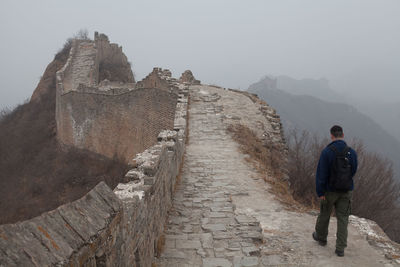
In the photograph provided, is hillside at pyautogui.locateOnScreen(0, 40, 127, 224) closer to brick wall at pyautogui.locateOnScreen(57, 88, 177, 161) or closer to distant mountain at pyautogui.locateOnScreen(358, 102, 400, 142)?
brick wall at pyautogui.locateOnScreen(57, 88, 177, 161)

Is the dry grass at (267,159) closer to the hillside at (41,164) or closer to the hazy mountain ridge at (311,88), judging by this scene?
the hillside at (41,164)

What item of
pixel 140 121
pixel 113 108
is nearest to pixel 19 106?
pixel 113 108

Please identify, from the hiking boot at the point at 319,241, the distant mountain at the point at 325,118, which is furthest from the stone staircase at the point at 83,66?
the distant mountain at the point at 325,118

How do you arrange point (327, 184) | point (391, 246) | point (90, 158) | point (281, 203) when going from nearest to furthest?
point (327, 184), point (391, 246), point (281, 203), point (90, 158)

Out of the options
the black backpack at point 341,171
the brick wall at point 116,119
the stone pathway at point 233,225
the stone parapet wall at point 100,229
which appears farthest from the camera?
the brick wall at point 116,119

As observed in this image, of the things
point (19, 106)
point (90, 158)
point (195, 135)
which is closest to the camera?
point (195, 135)

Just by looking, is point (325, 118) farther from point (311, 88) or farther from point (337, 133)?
point (337, 133)

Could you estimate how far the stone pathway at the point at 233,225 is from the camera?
4.53 m

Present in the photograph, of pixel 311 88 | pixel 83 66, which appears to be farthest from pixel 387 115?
pixel 83 66

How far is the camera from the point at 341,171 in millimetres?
4230

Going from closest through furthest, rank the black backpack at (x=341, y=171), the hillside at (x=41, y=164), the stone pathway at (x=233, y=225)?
the black backpack at (x=341, y=171) → the stone pathway at (x=233, y=225) → the hillside at (x=41, y=164)

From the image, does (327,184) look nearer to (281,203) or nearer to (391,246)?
(391,246)

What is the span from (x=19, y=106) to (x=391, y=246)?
32887 mm

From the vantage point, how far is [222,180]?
7.25 metres
